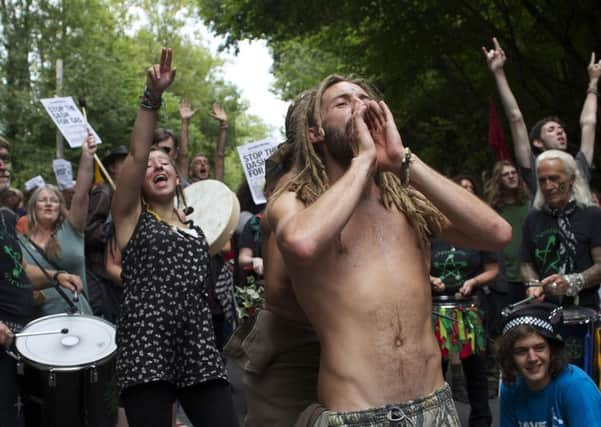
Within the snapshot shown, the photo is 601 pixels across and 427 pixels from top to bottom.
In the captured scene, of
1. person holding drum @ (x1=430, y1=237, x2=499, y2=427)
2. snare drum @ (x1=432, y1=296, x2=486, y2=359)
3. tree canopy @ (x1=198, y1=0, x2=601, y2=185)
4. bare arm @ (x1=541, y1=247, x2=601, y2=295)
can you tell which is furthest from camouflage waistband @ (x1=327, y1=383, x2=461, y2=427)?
tree canopy @ (x1=198, y1=0, x2=601, y2=185)

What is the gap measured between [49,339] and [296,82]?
102 feet

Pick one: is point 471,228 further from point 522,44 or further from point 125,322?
point 522,44

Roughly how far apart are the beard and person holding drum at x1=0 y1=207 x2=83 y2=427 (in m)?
2.72

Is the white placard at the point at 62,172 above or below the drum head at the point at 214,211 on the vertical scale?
above

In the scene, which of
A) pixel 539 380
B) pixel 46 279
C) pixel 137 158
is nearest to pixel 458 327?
pixel 539 380

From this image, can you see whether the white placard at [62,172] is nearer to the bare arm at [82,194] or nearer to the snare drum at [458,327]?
the bare arm at [82,194]

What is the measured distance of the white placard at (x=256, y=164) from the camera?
9.47 m

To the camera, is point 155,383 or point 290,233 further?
point 155,383

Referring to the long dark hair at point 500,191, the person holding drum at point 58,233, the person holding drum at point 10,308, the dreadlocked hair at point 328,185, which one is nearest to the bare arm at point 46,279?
the person holding drum at point 58,233

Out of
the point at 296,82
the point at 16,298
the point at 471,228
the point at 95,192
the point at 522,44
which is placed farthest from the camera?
the point at 296,82

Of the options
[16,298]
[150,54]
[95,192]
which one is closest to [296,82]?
[150,54]

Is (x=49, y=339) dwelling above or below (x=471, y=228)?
below

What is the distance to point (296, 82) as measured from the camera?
36.6 meters

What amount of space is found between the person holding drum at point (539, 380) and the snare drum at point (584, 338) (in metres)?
0.76
